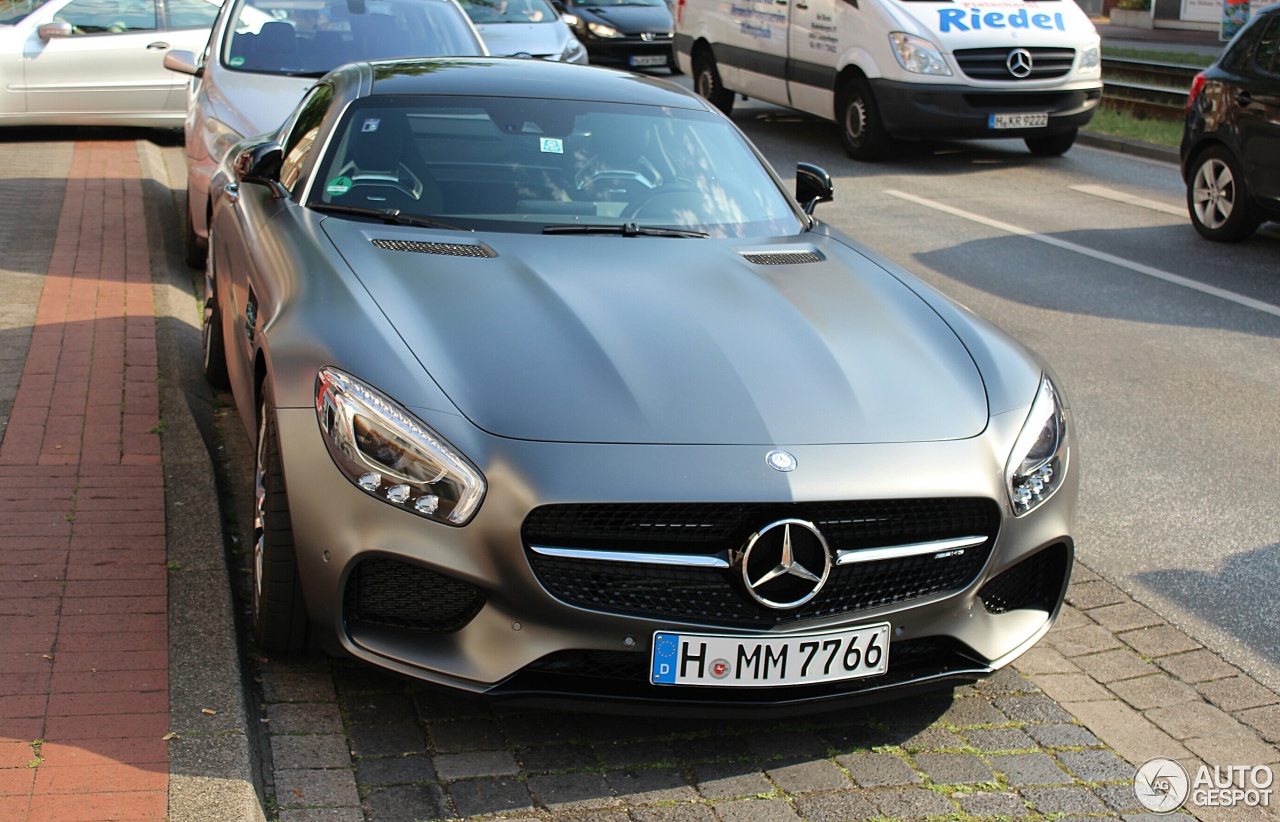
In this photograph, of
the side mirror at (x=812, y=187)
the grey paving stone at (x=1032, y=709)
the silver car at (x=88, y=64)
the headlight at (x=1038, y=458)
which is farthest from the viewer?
the silver car at (x=88, y=64)

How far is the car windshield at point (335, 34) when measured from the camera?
375 inches

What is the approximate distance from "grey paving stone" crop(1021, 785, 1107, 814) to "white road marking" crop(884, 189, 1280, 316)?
601 cm

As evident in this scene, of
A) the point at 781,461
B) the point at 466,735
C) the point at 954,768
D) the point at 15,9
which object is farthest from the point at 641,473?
the point at 15,9

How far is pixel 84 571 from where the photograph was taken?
4367 mm

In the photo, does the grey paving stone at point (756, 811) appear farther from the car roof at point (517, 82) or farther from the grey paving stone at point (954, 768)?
the car roof at point (517, 82)

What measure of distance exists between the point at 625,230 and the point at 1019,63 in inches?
393

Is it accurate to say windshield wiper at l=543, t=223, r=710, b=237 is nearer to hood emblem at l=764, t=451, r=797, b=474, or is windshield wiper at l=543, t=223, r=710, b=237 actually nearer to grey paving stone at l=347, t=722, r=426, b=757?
hood emblem at l=764, t=451, r=797, b=474

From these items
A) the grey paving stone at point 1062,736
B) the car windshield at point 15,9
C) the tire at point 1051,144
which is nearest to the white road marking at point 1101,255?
the tire at point 1051,144

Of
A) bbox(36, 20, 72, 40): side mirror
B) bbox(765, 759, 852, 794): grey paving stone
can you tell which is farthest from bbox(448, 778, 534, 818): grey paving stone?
bbox(36, 20, 72, 40): side mirror

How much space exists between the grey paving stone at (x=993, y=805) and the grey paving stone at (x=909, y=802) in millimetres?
44

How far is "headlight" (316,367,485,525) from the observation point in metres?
3.42

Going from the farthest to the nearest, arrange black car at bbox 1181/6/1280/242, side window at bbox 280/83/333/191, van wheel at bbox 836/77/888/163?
van wheel at bbox 836/77/888/163, black car at bbox 1181/6/1280/242, side window at bbox 280/83/333/191

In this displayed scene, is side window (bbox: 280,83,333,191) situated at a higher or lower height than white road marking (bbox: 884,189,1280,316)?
higher

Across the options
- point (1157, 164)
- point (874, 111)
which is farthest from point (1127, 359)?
→ point (1157, 164)
